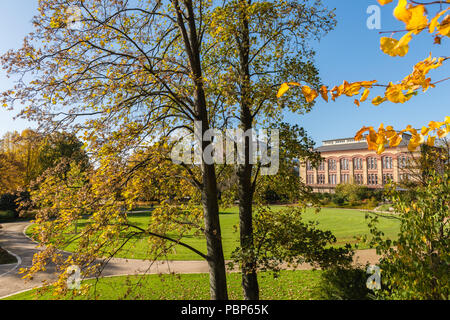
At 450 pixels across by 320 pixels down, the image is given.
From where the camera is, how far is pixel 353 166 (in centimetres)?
4981

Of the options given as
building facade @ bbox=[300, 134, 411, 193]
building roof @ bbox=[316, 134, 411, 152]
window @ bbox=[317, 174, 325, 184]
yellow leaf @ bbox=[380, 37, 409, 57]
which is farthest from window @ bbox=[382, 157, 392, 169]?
yellow leaf @ bbox=[380, 37, 409, 57]

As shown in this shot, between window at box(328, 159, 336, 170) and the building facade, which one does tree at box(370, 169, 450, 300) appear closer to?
the building facade

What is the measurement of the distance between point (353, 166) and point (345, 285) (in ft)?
161

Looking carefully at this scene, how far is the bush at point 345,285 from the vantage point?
5.70m

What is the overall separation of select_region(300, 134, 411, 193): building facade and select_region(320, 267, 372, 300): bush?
121ft

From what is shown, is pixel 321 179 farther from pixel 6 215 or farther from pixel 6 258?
pixel 6 258

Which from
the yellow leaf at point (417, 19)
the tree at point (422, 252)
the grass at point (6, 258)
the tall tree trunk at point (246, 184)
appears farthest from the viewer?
the grass at point (6, 258)

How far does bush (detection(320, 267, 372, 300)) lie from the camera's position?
570 cm

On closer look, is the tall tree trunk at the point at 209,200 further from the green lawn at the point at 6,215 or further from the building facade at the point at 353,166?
the building facade at the point at 353,166

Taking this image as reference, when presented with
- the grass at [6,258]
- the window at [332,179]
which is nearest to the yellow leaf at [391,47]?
the grass at [6,258]

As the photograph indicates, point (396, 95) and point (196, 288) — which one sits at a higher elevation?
point (396, 95)

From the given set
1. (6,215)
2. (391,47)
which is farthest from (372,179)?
(6,215)

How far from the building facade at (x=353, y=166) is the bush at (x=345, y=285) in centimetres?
3694
